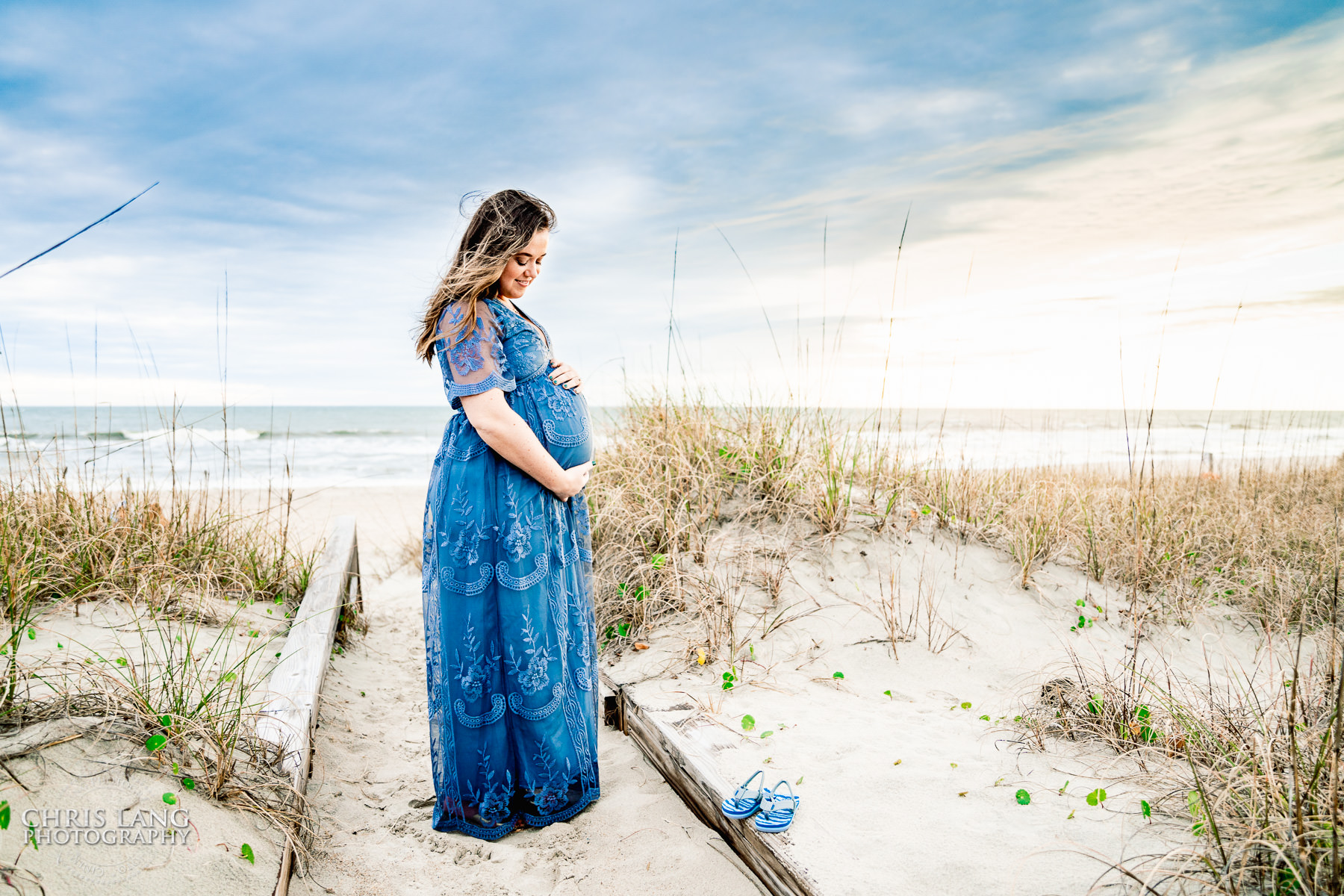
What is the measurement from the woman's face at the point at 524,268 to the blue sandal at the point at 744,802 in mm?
1792

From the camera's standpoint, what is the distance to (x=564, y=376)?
2611 mm

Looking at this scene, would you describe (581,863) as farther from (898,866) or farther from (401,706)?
(401,706)

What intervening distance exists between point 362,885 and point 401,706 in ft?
5.52

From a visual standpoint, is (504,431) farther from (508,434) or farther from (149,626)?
(149,626)

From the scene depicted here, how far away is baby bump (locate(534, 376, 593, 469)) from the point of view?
2477 mm

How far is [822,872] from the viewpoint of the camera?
71.7 inches

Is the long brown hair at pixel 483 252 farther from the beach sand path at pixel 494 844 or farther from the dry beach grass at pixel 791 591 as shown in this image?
the beach sand path at pixel 494 844

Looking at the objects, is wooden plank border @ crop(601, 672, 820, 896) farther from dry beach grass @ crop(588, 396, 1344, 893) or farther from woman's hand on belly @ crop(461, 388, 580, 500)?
woman's hand on belly @ crop(461, 388, 580, 500)

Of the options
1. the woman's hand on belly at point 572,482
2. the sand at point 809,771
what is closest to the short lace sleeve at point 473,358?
the woman's hand on belly at point 572,482

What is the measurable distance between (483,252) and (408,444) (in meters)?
24.0

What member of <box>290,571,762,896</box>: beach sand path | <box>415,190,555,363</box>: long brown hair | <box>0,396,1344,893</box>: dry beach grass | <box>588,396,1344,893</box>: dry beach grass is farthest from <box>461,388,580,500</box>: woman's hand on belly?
<box>588,396,1344,893</box>: dry beach grass

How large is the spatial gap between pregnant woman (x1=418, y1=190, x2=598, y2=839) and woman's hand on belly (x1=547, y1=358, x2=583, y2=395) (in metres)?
0.03

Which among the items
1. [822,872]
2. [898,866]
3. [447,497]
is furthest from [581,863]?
[447,497]

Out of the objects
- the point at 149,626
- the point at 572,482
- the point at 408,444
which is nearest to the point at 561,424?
the point at 572,482
